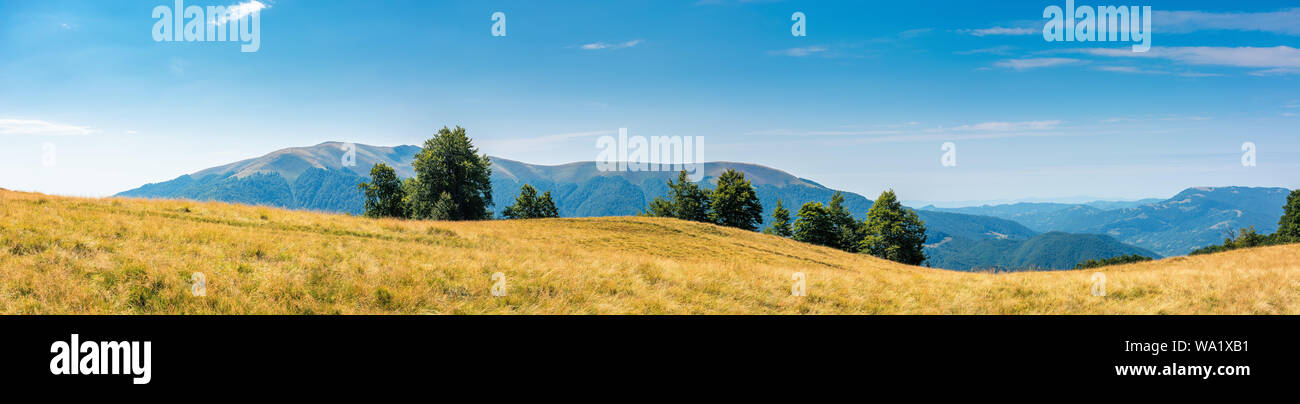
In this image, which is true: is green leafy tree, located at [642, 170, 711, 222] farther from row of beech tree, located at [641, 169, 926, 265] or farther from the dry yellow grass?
the dry yellow grass

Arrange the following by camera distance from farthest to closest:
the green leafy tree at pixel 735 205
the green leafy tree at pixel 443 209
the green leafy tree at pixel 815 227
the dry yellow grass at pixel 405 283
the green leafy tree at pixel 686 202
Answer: the green leafy tree at pixel 686 202 → the green leafy tree at pixel 735 205 → the green leafy tree at pixel 815 227 → the green leafy tree at pixel 443 209 → the dry yellow grass at pixel 405 283

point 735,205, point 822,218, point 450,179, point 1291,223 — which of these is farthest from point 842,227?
point 1291,223

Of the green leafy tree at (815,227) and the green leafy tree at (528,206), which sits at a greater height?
the green leafy tree at (528,206)

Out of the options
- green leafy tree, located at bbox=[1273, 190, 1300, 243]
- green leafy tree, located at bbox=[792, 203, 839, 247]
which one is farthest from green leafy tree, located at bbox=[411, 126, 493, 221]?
green leafy tree, located at bbox=[1273, 190, 1300, 243]

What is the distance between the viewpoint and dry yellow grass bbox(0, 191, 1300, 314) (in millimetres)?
8836

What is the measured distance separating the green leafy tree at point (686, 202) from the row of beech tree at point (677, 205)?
0.57 feet

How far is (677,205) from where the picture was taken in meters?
86.6

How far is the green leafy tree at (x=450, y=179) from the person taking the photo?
5300 centimetres

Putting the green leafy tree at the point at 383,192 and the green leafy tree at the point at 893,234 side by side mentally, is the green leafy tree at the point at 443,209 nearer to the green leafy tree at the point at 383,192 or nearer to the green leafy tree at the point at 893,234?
the green leafy tree at the point at 383,192

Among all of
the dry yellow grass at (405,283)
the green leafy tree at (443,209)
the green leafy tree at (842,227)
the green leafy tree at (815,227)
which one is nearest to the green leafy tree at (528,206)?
the green leafy tree at (443,209)

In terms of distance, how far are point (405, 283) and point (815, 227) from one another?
70.4m
